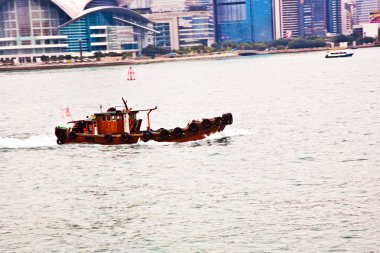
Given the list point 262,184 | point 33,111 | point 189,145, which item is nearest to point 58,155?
point 189,145

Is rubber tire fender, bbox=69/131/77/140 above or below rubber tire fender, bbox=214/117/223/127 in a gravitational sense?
below

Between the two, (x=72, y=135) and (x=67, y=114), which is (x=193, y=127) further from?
Result: (x=67, y=114)

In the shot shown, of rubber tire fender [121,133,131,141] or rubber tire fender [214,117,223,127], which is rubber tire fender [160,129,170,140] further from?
rubber tire fender [214,117,223,127]

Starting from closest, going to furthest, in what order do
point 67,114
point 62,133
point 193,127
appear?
point 193,127 < point 62,133 < point 67,114

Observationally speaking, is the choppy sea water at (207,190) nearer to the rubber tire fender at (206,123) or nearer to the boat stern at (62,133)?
the boat stern at (62,133)

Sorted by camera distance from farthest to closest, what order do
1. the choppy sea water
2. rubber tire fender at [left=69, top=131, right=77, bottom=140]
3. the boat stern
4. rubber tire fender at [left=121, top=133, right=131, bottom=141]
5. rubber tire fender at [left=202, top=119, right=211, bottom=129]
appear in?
1. the boat stern
2. rubber tire fender at [left=69, top=131, right=77, bottom=140]
3. rubber tire fender at [left=202, top=119, right=211, bottom=129]
4. rubber tire fender at [left=121, top=133, right=131, bottom=141]
5. the choppy sea water

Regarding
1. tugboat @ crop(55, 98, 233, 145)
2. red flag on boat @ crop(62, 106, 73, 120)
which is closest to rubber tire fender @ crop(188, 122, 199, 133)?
tugboat @ crop(55, 98, 233, 145)

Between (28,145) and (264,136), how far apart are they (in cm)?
1449

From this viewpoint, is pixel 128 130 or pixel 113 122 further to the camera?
pixel 128 130

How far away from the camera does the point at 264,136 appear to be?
168 ft

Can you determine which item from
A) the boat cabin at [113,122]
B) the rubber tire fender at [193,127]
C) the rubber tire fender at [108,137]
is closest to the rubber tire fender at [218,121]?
the rubber tire fender at [193,127]

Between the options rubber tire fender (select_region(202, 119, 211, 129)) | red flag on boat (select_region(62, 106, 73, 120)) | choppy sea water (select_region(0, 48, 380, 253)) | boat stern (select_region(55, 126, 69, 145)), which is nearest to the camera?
choppy sea water (select_region(0, 48, 380, 253))

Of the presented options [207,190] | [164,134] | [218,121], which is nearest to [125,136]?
[164,134]

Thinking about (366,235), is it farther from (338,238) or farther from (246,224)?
(246,224)
